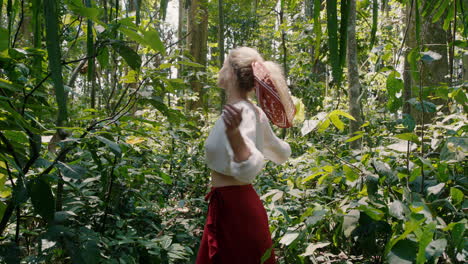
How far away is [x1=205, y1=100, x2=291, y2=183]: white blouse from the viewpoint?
176 cm

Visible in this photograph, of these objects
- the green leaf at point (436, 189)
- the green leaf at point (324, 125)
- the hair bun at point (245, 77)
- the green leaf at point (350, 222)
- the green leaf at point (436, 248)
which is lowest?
the green leaf at point (350, 222)

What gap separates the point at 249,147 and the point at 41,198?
92 cm

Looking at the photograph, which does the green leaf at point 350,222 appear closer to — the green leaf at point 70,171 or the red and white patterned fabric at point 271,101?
the red and white patterned fabric at point 271,101

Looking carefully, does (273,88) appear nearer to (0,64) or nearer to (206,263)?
(206,263)

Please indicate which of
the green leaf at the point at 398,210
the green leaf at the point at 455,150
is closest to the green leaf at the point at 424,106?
the green leaf at the point at 455,150

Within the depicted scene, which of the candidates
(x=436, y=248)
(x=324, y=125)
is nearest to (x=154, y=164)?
(x=324, y=125)

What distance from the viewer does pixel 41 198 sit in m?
1.09

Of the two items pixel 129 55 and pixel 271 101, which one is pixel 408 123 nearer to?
pixel 271 101

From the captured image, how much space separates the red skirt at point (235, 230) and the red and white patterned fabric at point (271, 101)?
0.44 metres

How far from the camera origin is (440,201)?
1332 millimetres

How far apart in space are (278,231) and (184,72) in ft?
12.4

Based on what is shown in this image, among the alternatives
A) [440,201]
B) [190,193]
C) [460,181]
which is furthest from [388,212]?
[190,193]

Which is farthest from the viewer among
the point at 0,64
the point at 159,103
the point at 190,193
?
the point at 190,193

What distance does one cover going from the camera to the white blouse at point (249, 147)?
1765 millimetres
